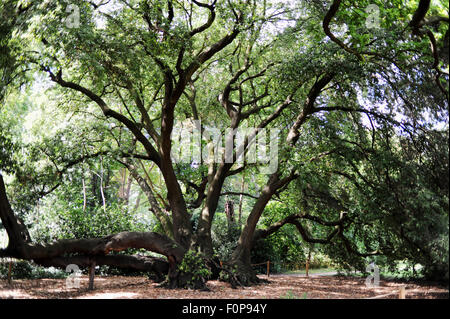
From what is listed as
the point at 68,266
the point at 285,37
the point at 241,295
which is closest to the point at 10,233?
the point at 68,266

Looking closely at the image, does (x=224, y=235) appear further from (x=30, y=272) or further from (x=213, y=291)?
(x=30, y=272)

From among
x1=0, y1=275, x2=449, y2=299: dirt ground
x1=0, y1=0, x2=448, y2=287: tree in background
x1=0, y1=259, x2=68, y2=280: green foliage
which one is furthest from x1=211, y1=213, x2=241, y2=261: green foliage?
x1=0, y1=259, x2=68, y2=280: green foliage

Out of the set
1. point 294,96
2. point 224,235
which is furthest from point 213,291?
point 294,96

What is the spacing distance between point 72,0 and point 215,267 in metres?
7.78

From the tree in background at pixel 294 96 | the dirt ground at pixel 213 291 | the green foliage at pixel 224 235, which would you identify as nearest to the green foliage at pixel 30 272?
the dirt ground at pixel 213 291

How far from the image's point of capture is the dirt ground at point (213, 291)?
7.98 m

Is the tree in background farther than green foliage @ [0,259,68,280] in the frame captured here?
No

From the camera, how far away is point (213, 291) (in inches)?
376

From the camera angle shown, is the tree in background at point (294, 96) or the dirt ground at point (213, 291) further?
the tree in background at point (294, 96)

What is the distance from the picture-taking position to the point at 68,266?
30.2 ft

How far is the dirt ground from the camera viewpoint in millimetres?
7977

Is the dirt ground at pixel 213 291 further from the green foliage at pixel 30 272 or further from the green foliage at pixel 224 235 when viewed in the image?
the green foliage at pixel 224 235

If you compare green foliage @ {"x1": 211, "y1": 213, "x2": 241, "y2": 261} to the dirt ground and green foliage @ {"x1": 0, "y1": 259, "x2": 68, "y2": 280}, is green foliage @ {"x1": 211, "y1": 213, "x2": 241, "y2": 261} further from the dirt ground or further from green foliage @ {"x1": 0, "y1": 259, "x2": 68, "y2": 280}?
green foliage @ {"x1": 0, "y1": 259, "x2": 68, "y2": 280}
